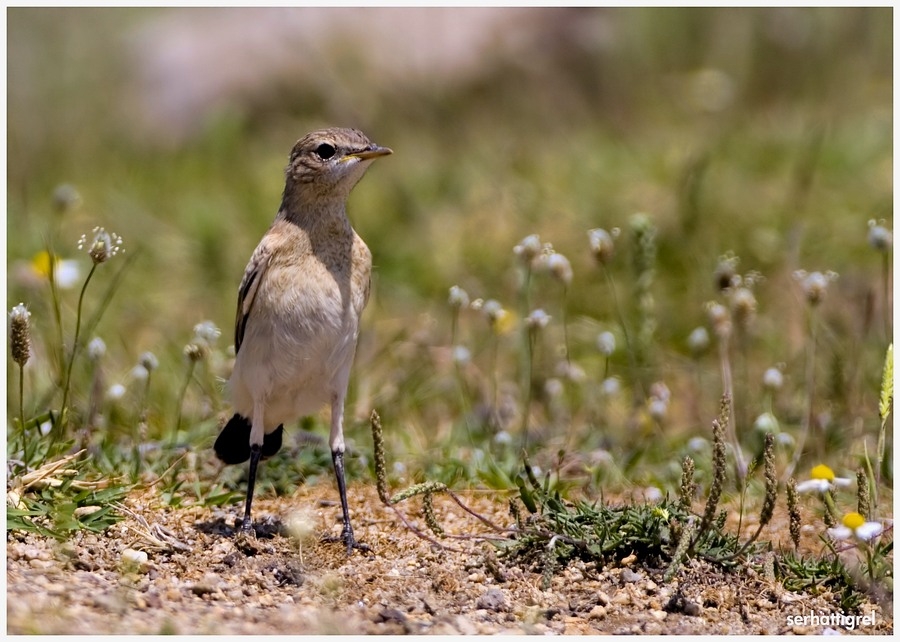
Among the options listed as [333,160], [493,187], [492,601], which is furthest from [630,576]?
[493,187]

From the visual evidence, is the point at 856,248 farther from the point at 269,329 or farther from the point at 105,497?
the point at 105,497

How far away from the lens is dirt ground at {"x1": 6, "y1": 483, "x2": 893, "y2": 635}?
420cm

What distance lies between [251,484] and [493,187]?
512cm

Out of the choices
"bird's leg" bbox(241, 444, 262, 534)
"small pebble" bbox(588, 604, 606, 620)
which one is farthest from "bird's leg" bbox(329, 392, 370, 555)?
"small pebble" bbox(588, 604, 606, 620)

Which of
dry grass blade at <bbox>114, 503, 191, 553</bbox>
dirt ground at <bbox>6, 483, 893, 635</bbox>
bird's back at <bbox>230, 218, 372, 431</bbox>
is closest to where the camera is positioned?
dirt ground at <bbox>6, 483, 893, 635</bbox>

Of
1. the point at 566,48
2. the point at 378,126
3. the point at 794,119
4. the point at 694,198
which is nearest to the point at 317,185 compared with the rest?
the point at 694,198

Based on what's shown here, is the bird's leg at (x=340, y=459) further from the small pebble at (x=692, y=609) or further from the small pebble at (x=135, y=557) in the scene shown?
the small pebble at (x=692, y=609)

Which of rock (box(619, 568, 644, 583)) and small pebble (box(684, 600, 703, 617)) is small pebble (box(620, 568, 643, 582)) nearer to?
rock (box(619, 568, 644, 583))

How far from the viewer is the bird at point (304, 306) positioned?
17.7 feet

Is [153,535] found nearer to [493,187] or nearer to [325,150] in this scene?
[325,150]

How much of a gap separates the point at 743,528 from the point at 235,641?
2532mm

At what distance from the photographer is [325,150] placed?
221 inches

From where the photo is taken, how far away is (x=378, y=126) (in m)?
11.2

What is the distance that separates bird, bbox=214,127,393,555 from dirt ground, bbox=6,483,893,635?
40 cm
